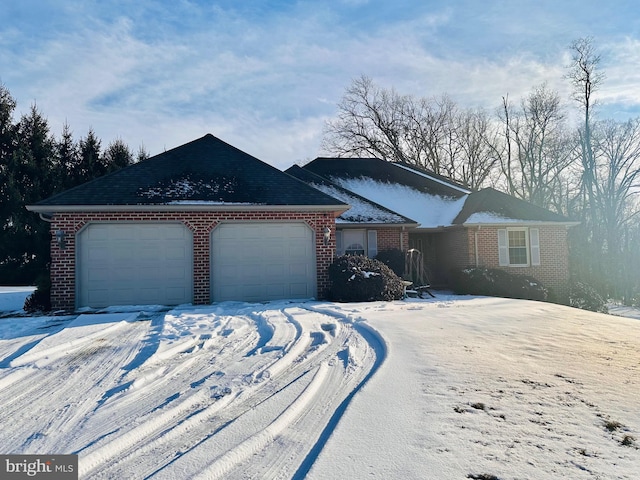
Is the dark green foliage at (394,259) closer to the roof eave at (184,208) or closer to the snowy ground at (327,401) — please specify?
the roof eave at (184,208)

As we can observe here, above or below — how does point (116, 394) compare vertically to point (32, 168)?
below

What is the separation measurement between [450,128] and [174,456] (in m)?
36.5

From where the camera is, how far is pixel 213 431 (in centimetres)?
313

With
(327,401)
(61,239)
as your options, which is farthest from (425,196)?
(327,401)

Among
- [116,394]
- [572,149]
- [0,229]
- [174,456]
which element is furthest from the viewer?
[572,149]

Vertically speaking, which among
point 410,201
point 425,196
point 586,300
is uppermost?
point 425,196

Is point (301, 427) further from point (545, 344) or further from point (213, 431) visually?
point (545, 344)

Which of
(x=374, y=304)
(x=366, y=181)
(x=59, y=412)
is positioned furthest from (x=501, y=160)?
(x=59, y=412)

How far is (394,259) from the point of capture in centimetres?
1498

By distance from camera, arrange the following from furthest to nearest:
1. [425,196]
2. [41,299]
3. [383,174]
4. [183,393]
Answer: [383,174] → [425,196] → [41,299] → [183,393]

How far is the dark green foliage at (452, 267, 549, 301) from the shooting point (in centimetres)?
1406

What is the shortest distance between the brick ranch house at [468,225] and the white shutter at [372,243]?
2.29m

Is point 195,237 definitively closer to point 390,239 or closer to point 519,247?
point 390,239

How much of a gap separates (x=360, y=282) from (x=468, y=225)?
21.6 ft
